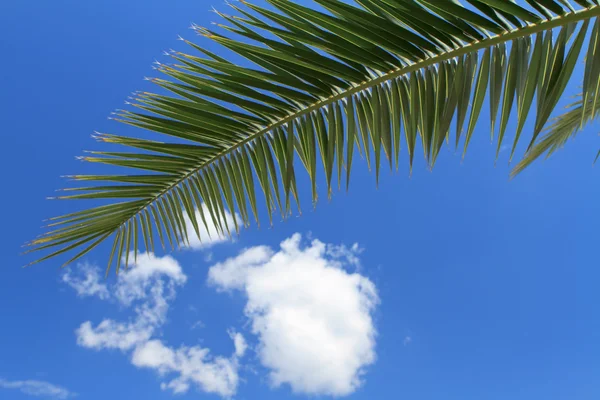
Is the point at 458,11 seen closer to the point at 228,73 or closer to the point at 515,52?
the point at 515,52

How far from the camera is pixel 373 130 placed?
2.07 meters

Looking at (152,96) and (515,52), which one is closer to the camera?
(515,52)

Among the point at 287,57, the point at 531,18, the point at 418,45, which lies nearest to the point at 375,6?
the point at 418,45

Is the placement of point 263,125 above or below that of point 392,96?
above

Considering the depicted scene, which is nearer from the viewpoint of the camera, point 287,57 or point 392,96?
point 287,57

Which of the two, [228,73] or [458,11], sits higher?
[228,73]

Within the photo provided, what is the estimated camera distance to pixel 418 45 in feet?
5.89

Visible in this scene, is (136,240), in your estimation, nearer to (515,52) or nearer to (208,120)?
(208,120)

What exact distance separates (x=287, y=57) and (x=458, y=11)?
56 cm

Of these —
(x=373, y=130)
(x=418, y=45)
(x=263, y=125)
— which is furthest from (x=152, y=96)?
(x=418, y=45)

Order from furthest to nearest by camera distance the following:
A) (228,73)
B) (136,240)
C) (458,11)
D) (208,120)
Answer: (136,240) < (208,120) < (228,73) < (458,11)

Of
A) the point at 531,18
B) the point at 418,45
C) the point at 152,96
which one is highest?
the point at 152,96

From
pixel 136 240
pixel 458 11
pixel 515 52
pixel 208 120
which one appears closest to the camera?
pixel 458 11

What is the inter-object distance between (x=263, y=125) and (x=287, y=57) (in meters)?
0.40
